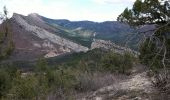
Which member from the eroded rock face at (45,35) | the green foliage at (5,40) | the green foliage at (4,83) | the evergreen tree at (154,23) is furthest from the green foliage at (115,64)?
the eroded rock face at (45,35)

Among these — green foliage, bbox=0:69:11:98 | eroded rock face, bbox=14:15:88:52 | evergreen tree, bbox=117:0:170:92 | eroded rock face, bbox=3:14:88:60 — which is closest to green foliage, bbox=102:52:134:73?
green foliage, bbox=0:69:11:98

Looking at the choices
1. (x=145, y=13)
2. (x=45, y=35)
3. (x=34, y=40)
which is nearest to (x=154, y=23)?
(x=145, y=13)

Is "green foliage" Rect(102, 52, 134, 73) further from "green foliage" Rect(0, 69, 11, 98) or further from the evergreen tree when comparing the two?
the evergreen tree

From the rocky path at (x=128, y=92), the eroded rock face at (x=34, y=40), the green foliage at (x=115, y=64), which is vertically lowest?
the eroded rock face at (x=34, y=40)

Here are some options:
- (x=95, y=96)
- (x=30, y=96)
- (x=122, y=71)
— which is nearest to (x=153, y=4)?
(x=95, y=96)

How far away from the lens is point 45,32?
195 meters

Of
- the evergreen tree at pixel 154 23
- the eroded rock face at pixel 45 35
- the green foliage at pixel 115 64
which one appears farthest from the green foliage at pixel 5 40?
the eroded rock face at pixel 45 35

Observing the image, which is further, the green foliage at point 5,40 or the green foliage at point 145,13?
the green foliage at point 5,40

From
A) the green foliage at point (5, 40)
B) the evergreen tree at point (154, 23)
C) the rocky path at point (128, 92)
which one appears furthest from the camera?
the green foliage at point (5, 40)

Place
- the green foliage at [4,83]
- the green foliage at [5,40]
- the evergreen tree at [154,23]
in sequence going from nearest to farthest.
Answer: the evergreen tree at [154,23]
the green foliage at [5,40]
the green foliage at [4,83]

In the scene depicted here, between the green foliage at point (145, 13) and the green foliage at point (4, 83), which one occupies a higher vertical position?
the green foliage at point (145, 13)

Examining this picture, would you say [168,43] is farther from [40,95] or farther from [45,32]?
[45,32]

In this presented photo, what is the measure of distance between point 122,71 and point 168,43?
24.5 m

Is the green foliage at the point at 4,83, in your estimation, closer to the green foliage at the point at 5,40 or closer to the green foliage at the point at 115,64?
the green foliage at the point at 115,64
